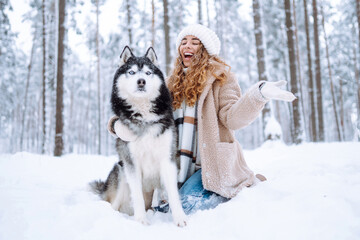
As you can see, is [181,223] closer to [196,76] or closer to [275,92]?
[275,92]

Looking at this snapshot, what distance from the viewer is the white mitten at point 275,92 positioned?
6.45ft

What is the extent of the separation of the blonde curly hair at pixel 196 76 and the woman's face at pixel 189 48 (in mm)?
63

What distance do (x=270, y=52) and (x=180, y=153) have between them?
16.3 metres

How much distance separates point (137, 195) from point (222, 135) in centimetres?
116

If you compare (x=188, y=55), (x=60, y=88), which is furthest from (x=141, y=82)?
(x=60, y=88)

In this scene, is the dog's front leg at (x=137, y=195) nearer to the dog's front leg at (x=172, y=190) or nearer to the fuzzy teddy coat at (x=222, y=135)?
the dog's front leg at (x=172, y=190)

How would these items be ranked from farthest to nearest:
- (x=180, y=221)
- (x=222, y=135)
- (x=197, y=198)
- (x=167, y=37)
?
1. (x=167, y=37)
2. (x=222, y=135)
3. (x=197, y=198)
4. (x=180, y=221)

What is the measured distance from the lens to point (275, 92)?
203 centimetres

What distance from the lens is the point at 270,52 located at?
54.1 feet

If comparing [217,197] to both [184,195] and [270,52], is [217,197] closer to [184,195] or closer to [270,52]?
[184,195]

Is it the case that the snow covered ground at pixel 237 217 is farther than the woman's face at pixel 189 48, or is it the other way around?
the woman's face at pixel 189 48

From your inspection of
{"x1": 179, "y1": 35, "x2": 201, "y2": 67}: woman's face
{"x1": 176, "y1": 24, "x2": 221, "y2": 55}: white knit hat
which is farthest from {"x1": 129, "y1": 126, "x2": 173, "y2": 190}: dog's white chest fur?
Answer: {"x1": 176, "y1": 24, "x2": 221, "y2": 55}: white knit hat

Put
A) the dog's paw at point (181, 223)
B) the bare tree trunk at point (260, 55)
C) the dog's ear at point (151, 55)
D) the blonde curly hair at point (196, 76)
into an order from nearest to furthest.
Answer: the dog's paw at point (181, 223)
the blonde curly hair at point (196, 76)
the dog's ear at point (151, 55)
the bare tree trunk at point (260, 55)

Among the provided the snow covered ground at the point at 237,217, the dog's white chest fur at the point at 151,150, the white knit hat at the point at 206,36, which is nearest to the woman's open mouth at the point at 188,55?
the white knit hat at the point at 206,36
